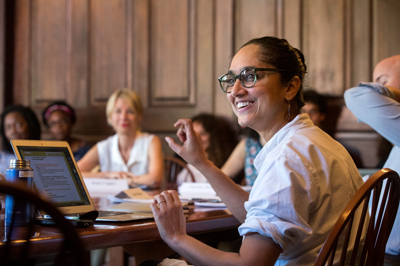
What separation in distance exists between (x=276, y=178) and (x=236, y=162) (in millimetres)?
2132

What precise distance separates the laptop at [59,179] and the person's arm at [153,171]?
1.10 metres

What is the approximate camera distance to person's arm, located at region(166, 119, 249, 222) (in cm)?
132

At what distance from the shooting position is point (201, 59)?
3307 mm

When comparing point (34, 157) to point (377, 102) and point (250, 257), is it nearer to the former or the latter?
point (250, 257)

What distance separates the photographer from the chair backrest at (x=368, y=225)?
2.87 feet

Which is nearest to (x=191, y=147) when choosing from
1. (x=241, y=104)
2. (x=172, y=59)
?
(x=241, y=104)

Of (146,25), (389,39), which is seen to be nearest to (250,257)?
(389,39)

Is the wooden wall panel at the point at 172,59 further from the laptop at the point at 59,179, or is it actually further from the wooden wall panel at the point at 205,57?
the laptop at the point at 59,179

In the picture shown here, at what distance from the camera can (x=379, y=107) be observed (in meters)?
1.74

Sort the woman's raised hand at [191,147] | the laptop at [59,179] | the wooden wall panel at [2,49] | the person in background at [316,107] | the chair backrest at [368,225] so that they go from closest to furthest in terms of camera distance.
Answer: the chair backrest at [368,225] → the laptop at [59,179] → the woman's raised hand at [191,147] → the person in background at [316,107] → the wooden wall panel at [2,49]

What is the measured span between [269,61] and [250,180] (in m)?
1.83

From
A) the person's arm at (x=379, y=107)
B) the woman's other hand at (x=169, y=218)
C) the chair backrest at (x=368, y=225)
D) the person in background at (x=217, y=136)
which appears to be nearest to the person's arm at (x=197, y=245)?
the woman's other hand at (x=169, y=218)

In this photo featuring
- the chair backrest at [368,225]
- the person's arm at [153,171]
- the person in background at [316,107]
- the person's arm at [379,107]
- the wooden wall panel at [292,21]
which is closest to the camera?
the chair backrest at [368,225]

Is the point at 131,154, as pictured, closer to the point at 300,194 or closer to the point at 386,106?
the point at 386,106
